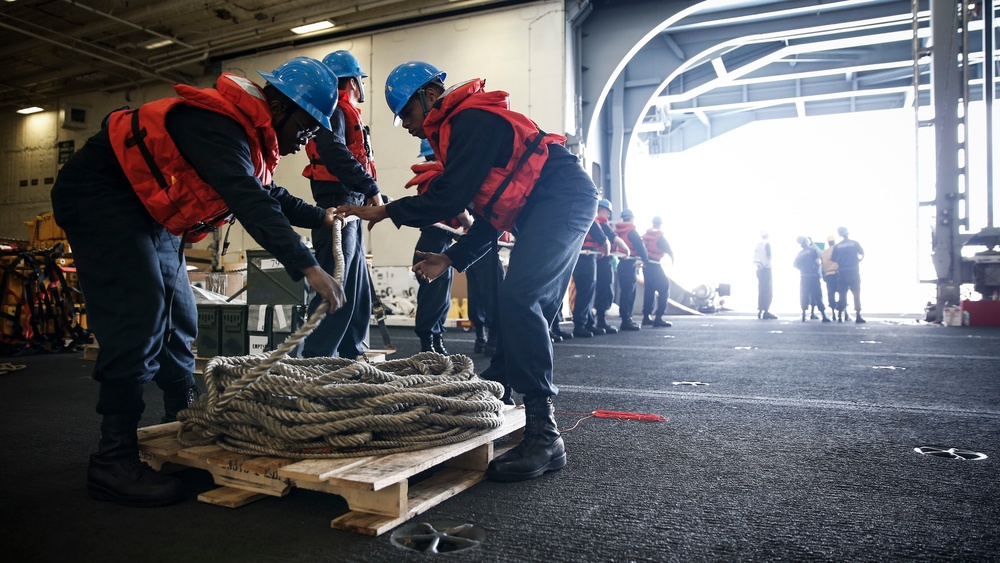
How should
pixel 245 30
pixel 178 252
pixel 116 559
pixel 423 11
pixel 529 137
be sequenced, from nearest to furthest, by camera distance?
pixel 116 559, pixel 178 252, pixel 529 137, pixel 423 11, pixel 245 30

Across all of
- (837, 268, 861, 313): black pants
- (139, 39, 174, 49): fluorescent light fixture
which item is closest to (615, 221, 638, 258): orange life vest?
(837, 268, 861, 313): black pants

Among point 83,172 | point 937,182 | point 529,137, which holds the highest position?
point 937,182

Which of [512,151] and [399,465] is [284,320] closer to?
[512,151]

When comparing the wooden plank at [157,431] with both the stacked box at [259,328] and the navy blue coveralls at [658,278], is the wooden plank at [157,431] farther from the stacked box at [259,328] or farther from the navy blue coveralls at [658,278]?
the navy blue coveralls at [658,278]

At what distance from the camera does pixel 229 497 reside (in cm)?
199

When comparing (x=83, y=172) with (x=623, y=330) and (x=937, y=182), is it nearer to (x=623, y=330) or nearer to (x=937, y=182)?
(x=623, y=330)

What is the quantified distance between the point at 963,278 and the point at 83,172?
12545mm

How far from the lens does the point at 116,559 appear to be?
160 centimetres

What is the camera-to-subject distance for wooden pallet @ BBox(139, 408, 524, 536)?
182 centimetres

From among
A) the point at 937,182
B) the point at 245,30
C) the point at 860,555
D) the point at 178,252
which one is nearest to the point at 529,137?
the point at 178,252

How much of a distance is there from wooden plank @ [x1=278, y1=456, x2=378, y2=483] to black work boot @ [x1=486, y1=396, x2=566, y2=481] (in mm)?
521

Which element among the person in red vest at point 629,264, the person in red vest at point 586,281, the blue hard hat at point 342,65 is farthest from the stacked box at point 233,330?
the person in red vest at point 629,264

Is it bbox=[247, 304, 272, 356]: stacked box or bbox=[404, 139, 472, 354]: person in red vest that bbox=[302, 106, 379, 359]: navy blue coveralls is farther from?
bbox=[247, 304, 272, 356]: stacked box

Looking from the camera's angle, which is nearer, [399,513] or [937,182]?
[399,513]
